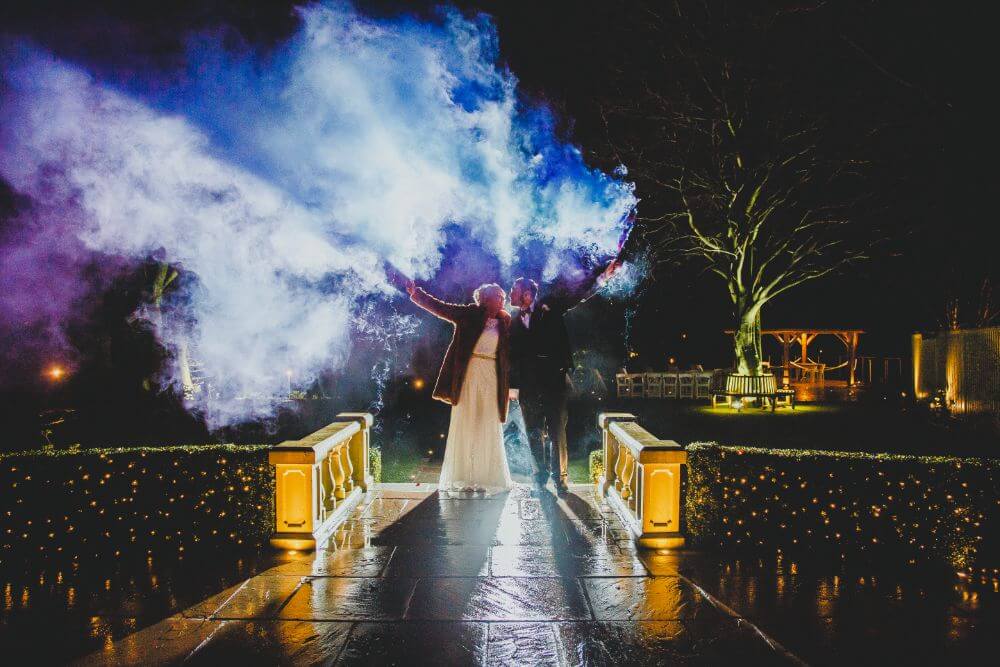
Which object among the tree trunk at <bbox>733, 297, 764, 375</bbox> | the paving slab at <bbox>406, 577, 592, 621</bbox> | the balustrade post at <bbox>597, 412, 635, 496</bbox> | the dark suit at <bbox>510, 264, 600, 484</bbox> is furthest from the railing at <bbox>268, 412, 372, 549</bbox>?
the tree trunk at <bbox>733, 297, 764, 375</bbox>

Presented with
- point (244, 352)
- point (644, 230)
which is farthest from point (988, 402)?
point (244, 352)

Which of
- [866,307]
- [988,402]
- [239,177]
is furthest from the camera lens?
[866,307]

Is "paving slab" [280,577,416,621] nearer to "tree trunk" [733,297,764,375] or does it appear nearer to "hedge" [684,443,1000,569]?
"hedge" [684,443,1000,569]

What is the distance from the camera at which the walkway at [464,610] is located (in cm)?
355

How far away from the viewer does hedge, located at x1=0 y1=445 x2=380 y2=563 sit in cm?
514

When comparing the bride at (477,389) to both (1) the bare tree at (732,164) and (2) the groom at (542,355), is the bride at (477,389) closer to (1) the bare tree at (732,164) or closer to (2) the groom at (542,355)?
(2) the groom at (542,355)

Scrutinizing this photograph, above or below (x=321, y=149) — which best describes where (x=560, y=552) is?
below

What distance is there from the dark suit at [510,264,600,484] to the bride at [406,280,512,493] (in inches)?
7.9

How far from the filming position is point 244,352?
17562mm

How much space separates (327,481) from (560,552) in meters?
2.39

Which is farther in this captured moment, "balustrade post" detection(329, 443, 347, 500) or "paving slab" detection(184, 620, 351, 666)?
"balustrade post" detection(329, 443, 347, 500)

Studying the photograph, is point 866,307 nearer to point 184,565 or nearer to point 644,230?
point 644,230

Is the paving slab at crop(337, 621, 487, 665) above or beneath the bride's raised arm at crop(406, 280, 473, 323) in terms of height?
beneath

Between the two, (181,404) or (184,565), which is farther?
(181,404)
